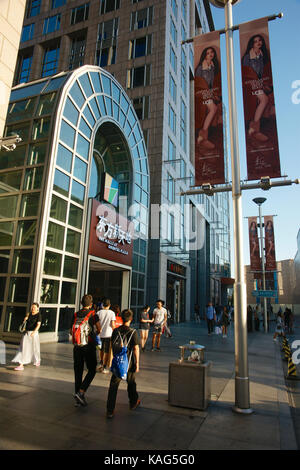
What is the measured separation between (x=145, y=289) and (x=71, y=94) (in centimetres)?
1350

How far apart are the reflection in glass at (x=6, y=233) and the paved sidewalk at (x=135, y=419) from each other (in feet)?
21.1

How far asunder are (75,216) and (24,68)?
27.6 metres

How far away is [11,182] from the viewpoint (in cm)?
1375

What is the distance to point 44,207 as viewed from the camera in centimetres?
1236

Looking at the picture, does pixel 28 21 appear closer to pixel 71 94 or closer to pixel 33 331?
pixel 71 94

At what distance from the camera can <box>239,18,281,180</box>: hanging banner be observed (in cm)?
650

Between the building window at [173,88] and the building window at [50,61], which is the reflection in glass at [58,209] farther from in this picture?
the building window at [50,61]

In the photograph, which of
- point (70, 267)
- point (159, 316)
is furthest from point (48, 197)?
point (159, 316)

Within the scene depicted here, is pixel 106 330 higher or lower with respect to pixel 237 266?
lower

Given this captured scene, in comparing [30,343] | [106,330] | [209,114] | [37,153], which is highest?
[37,153]

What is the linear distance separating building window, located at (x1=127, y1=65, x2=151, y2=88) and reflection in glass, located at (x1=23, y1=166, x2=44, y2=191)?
17.5m

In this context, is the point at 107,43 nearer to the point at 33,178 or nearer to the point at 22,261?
the point at 33,178

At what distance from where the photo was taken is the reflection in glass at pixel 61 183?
1318 cm
